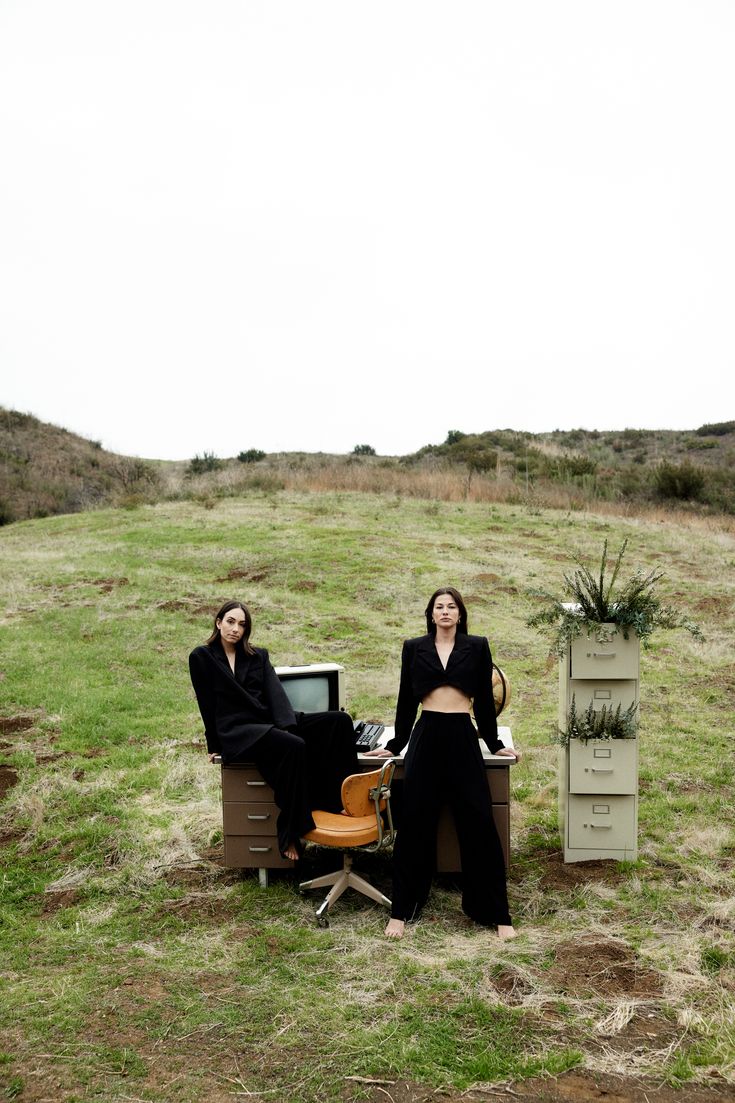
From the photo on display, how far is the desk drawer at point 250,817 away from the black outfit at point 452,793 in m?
0.85

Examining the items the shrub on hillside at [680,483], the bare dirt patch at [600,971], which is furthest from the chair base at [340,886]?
the shrub on hillside at [680,483]

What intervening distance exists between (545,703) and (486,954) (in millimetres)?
5097

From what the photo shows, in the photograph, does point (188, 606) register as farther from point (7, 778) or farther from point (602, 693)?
point (602, 693)

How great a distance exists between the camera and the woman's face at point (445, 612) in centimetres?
525

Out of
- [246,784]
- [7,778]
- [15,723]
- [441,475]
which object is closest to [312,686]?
[246,784]

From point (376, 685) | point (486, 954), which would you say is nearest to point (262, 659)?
point (486, 954)

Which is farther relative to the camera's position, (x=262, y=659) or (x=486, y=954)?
(x=262, y=659)

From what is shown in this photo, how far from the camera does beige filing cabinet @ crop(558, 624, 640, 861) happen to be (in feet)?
18.1

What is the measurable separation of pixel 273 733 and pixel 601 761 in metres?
2.05

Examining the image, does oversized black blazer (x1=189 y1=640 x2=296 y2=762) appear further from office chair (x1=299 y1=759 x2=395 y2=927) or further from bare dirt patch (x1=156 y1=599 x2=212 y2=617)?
bare dirt patch (x1=156 y1=599 x2=212 y2=617)

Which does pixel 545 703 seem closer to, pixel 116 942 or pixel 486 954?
pixel 486 954

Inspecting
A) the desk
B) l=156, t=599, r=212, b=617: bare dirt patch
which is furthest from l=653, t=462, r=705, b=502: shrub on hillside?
the desk

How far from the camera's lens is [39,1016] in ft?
13.2

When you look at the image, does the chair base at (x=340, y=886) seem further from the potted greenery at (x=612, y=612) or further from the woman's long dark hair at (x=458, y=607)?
the potted greenery at (x=612, y=612)
